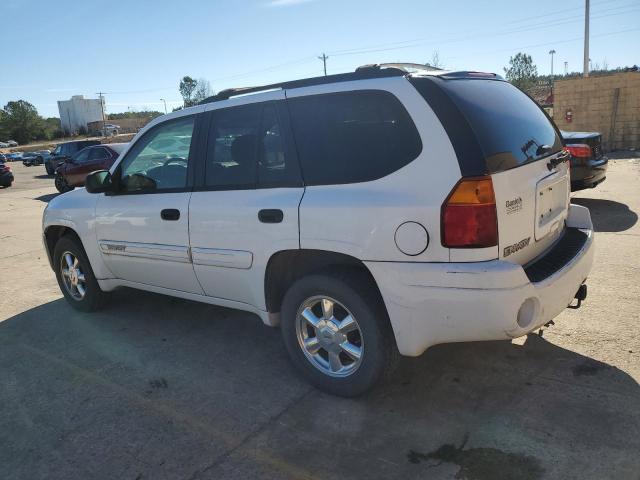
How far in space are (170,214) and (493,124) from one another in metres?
2.31

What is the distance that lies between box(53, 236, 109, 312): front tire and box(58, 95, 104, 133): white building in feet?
368

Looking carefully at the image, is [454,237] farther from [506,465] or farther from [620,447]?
[620,447]

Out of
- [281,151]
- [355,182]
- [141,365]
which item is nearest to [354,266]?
[355,182]

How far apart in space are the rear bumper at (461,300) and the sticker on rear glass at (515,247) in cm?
9

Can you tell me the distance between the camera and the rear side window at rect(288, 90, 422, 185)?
281 centimetres

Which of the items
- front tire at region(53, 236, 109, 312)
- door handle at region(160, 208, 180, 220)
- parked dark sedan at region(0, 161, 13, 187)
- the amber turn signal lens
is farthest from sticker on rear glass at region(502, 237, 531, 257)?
parked dark sedan at region(0, 161, 13, 187)

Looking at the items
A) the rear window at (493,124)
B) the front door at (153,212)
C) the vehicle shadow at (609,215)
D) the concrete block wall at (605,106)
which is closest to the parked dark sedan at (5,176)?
the front door at (153,212)

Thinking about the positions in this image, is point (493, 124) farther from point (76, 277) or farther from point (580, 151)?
point (580, 151)

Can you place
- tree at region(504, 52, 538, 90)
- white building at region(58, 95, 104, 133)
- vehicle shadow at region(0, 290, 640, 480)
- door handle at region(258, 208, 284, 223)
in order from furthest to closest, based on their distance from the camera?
white building at region(58, 95, 104, 133) < tree at region(504, 52, 538, 90) < door handle at region(258, 208, 284, 223) < vehicle shadow at region(0, 290, 640, 480)

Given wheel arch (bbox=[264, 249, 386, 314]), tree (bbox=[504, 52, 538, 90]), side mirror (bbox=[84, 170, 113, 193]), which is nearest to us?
wheel arch (bbox=[264, 249, 386, 314])

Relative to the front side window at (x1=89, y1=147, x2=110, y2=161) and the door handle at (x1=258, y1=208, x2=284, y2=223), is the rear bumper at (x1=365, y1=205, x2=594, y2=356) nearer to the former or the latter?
the door handle at (x1=258, y1=208, x2=284, y2=223)

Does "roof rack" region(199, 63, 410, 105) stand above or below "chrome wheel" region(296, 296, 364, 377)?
above

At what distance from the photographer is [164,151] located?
4.16 metres

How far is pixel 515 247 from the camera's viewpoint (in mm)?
2811
